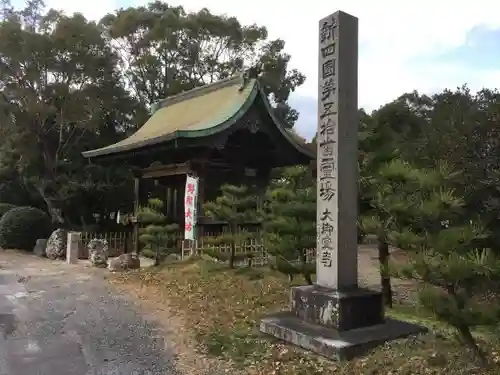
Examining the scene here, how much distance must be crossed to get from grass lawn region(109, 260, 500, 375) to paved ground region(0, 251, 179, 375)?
67cm

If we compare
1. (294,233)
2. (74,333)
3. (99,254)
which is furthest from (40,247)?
(294,233)

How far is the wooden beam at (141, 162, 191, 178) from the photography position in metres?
13.6

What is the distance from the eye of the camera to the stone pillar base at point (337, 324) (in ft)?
16.1

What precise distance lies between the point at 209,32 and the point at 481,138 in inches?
765

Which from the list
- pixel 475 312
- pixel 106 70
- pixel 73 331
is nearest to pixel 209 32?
pixel 106 70

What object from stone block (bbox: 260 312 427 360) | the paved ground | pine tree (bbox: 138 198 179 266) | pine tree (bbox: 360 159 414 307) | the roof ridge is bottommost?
the paved ground

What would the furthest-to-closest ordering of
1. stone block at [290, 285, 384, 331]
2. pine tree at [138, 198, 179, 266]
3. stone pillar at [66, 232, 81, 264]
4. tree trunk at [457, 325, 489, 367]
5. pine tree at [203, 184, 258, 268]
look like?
1. stone pillar at [66, 232, 81, 264]
2. pine tree at [138, 198, 179, 266]
3. pine tree at [203, 184, 258, 268]
4. stone block at [290, 285, 384, 331]
5. tree trunk at [457, 325, 489, 367]

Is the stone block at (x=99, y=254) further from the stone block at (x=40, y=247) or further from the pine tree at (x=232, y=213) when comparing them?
the pine tree at (x=232, y=213)

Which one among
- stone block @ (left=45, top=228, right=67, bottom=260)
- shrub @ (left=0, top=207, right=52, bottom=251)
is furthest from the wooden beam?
shrub @ (left=0, top=207, right=52, bottom=251)

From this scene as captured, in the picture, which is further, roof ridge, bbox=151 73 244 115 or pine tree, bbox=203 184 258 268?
roof ridge, bbox=151 73 244 115

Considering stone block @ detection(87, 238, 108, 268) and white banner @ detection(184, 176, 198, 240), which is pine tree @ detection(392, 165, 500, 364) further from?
stone block @ detection(87, 238, 108, 268)

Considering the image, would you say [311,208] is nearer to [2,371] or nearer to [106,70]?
[2,371]

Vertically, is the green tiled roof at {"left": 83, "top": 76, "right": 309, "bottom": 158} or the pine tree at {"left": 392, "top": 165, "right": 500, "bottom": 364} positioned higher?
the green tiled roof at {"left": 83, "top": 76, "right": 309, "bottom": 158}

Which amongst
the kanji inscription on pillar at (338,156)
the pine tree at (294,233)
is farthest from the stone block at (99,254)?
the kanji inscription on pillar at (338,156)
